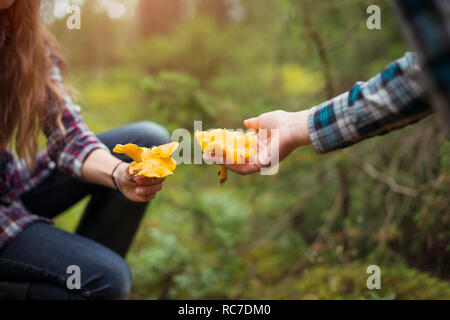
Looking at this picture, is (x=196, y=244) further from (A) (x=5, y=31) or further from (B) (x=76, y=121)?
(A) (x=5, y=31)

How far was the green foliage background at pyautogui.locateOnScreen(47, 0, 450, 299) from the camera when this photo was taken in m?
1.88

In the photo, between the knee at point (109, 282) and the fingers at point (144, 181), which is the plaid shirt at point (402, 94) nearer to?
the fingers at point (144, 181)

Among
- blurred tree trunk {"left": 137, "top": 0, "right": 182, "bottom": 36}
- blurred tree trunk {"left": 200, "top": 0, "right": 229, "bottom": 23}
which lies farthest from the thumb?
blurred tree trunk {"left": 200, "top": 0, "right": 229, "bottom": 23}

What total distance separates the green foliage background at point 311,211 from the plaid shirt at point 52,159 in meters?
0.67

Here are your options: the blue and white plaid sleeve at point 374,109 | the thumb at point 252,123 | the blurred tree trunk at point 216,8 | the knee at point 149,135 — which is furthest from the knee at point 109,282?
the blurred tree trunk at point 216,8

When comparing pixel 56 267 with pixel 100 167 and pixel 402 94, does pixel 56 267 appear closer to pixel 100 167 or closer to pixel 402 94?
pixel 100 167

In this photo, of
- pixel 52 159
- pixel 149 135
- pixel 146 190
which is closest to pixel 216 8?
pixel 149 135

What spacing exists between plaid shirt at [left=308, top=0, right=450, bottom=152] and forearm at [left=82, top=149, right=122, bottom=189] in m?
0.77

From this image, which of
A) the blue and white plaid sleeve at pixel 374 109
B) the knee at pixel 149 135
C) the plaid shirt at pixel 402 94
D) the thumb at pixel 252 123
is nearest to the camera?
the plaid shirt at pixel 402 94

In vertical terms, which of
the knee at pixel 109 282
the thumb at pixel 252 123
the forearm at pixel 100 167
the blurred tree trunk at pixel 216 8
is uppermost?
the blurred tree trunk at pixel 216 8

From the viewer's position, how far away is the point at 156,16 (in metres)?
5.50

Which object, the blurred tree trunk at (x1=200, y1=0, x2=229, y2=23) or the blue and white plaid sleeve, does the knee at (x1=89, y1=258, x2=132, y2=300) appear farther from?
the blurred tree trunk at (x1=200, y1=0, x2=229, y2=23)

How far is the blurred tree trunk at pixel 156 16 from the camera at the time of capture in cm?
549
